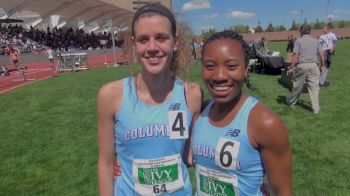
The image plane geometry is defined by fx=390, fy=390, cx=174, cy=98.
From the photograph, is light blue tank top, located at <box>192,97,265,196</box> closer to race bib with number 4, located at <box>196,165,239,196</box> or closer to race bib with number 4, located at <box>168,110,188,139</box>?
race bib with number 4, located at <box>196,165,239,196</box>

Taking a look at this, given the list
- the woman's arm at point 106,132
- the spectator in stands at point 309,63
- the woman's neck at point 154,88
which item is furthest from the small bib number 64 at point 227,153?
the spectator in stands at point 309,63

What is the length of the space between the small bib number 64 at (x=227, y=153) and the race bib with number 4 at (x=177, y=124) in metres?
0.26

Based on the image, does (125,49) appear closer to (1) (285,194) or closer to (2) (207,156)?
(2) (207,156)

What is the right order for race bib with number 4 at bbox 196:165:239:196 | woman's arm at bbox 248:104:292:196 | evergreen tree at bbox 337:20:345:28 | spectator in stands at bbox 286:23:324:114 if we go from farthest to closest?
evergreen tree at bbox 337:20:345:28 → spectator in stands at bbox 286:23:324:114 → race bib with number 4 at bbox 196:165:239:196 → woman's arm at bbox 248:104:292:196

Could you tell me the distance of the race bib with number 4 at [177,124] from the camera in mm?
2131

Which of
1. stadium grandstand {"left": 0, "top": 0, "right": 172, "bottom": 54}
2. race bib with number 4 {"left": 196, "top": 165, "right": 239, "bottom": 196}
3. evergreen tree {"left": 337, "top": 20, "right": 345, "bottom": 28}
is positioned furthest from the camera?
evergreen tree {"left": 337, "top": 20, "right": 345, "bottom": 28}

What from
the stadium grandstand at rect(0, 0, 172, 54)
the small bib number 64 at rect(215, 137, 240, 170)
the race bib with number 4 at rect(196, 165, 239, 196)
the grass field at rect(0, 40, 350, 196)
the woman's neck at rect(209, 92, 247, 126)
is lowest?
the grass field at rect(0, 40, 350, 196)

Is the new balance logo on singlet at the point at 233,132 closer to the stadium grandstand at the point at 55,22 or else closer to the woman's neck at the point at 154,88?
the woman's neck at the point at 154,88

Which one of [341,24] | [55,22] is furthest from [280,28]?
[55,22]

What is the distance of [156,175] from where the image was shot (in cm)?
218

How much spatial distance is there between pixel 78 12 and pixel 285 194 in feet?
180

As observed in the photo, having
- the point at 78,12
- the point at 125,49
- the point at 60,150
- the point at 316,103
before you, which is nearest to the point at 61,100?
the point at 60,150

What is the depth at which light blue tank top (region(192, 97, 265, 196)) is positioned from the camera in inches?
76.1

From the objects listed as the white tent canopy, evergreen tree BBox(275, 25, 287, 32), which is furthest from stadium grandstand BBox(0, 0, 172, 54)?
evergreen tree BBox(275, 25, 287, 32)
